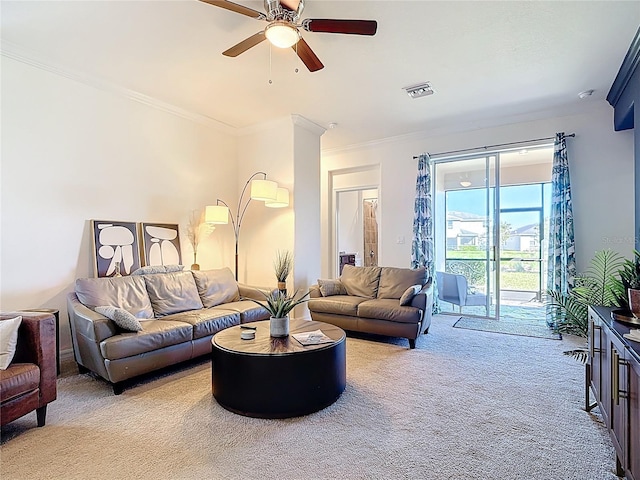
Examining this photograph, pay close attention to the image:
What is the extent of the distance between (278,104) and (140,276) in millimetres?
2729

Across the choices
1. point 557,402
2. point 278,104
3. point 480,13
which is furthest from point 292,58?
point 557,402

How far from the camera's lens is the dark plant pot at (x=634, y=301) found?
1815mm

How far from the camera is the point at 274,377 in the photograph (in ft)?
7.69

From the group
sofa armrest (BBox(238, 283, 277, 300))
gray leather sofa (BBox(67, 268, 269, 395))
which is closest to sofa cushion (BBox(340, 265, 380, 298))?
sofa armrest (BBox(238, 283, 277, 300))

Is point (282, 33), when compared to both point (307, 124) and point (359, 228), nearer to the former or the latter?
point (307, 124)

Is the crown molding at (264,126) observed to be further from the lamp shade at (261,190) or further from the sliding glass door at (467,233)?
the sliding glass door at (467,233)

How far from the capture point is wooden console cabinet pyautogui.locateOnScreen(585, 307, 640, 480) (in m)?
1.46

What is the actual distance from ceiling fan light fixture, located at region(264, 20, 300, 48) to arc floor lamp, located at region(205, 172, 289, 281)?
2.21 m

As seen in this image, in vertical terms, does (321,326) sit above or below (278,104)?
below

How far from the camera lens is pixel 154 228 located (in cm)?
441

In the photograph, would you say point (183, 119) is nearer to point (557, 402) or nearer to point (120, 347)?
point (120, 347)

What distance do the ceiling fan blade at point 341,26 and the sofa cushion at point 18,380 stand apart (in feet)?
9.58

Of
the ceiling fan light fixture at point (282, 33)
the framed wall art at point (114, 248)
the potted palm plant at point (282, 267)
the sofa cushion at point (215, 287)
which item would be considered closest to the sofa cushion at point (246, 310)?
the sofa cushion at point (215, 287)

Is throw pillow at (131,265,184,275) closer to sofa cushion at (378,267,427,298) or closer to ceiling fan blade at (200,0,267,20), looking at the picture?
sofa cushion at (378,267,427,298)
